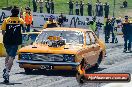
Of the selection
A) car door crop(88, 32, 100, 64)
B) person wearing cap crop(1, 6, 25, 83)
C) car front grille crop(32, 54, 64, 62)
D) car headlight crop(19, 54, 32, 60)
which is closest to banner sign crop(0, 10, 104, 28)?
car door crop(88, 32, 100, 64)

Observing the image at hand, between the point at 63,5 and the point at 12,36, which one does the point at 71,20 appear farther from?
the point at 12,36

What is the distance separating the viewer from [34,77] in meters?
12.8

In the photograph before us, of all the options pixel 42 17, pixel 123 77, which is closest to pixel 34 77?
pixel 123 77

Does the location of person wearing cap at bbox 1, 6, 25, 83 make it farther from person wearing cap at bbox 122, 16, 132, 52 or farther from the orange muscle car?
person wearing cap at bbox 122, 16, 132, 52

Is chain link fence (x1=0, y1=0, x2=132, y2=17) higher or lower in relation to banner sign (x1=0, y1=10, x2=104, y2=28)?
higher

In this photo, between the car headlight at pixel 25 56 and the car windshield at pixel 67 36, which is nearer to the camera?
the car headlight at pixel 25 56

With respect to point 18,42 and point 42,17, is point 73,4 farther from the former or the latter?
point 18,42

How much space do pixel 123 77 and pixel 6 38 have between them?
6904 mm

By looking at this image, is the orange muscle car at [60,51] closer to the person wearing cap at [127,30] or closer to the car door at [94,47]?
the car door at [94,47]

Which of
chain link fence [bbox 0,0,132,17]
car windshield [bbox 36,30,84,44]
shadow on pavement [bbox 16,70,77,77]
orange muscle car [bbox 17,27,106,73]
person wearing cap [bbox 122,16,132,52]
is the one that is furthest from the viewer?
chain link fence [bbox 0,0,132,17]

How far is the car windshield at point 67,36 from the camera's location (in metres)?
14.2

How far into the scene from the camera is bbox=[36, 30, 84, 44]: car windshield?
46.6 ft

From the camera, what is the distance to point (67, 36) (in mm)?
14320

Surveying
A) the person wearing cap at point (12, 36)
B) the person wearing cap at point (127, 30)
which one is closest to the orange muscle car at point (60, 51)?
the person wearing cap at point (12, 36)
